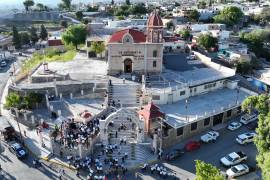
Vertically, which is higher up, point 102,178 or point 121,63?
point 121,63

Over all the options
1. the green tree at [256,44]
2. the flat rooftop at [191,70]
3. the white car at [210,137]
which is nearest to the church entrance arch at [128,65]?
the flat rooftop at [191,70]

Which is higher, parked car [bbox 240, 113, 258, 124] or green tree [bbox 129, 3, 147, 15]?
green tree [bbox 129, 3, 147, 15]

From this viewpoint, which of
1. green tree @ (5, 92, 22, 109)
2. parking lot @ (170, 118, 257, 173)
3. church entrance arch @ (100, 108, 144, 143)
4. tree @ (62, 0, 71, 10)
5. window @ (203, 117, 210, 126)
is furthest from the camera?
tree @ (62, 0, 71, 10)

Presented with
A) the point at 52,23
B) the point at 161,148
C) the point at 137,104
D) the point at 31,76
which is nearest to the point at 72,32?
the point at 31,76

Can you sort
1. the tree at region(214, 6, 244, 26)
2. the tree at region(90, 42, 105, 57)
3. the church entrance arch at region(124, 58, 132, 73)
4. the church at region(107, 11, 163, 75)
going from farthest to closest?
the tree at region(214, 6, 244, 26), the tree at region(90, 42, 105, 57), the church entrance arch at region(124, 58, 132, 73), the church at region(107, 11, 163, 75)

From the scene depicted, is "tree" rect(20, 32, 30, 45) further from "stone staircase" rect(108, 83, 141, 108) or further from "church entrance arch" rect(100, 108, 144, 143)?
"church entrance arch" rect(100, 108, 144, 143)

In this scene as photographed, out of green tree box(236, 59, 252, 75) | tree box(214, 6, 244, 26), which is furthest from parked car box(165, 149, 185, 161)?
tree box(214, 6, 244, 26)

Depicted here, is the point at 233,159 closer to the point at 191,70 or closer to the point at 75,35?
the point at 191,70

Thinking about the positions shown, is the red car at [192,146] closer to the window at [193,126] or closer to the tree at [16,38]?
the window at [193,126]

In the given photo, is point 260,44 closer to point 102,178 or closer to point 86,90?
point 86,90
